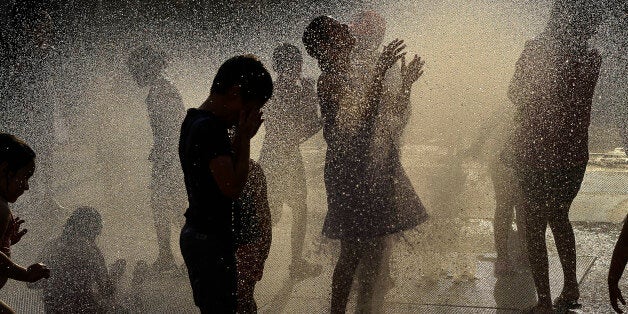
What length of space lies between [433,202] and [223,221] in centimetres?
371

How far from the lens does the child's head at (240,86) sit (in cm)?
258

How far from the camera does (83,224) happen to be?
14.3ft

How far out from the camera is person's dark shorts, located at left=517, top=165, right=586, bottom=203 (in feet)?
13.3

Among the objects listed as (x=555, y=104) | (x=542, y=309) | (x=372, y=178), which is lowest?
(x=542, y=309)

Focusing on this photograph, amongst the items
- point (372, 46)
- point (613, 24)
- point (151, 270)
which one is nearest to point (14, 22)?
point (151, 270)

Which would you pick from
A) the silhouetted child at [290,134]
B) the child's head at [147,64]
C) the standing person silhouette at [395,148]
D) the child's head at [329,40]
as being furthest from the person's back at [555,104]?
the child's head at [147,64]

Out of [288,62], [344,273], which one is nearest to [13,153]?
[344,273]

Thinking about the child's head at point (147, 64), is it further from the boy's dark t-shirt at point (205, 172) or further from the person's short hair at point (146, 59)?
the boy's dark t-shirt at point (205, 172)

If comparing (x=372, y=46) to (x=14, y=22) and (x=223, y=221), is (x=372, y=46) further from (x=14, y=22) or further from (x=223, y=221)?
(x=14, y=22)

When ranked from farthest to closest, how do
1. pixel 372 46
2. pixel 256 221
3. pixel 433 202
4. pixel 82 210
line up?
1. pixel 433 202
2. pixel 372 46
3. pixel 82 210
4. pixel 256 221

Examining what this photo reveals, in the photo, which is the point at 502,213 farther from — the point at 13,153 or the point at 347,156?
the point at 13,153

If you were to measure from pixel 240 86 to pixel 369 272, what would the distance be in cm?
175

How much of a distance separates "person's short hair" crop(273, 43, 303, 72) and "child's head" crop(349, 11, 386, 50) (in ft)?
1.54

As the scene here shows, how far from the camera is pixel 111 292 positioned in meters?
4.14
